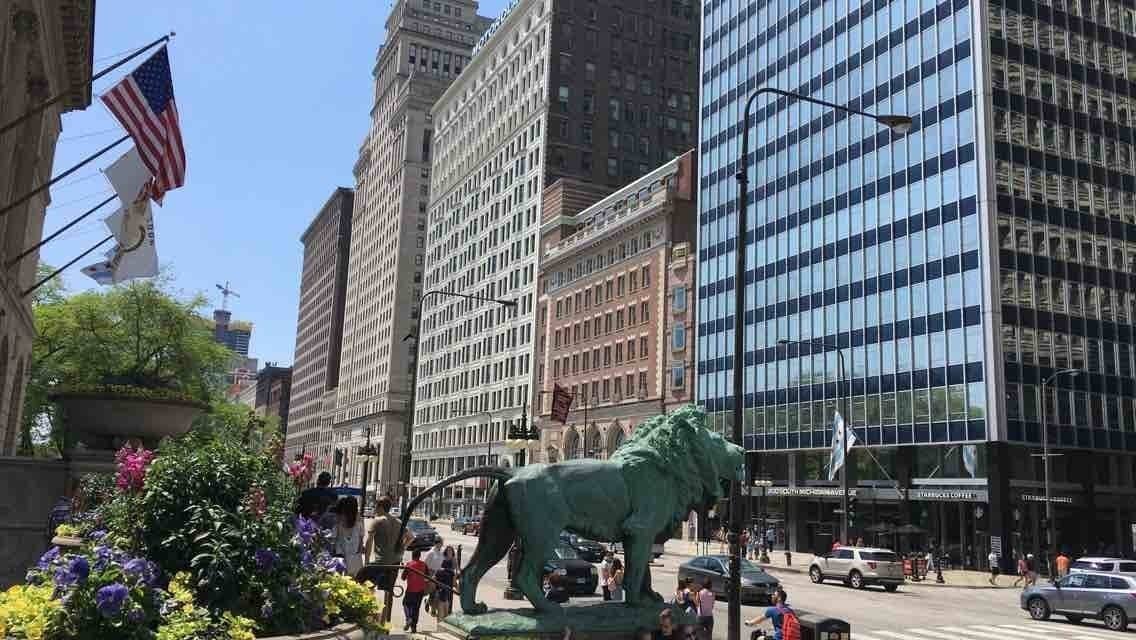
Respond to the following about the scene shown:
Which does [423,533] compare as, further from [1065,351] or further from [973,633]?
[1065,351]

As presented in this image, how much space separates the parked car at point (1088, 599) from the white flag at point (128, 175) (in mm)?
27004

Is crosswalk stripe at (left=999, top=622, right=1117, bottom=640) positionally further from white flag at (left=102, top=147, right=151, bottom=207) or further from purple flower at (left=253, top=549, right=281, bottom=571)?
white flag at (left=102, top=147, right=151, bottom=207)

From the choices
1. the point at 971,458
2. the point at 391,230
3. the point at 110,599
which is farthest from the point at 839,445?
the point at 391,230

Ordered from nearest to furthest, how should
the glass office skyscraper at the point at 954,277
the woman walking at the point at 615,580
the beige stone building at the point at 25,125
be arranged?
1. the woman walking at the point at 615,580
2. the beige stone building at the point at 25,125
3. the glass office skyscraper at the point at 954,277

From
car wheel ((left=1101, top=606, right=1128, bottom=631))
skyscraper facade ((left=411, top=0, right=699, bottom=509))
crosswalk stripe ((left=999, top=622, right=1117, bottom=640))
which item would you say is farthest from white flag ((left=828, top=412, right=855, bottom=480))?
skyscraper facade ((left=411, top=0, right=699, bottom=509))

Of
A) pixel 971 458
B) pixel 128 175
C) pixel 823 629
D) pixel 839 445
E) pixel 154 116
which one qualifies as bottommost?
pixel 823 629

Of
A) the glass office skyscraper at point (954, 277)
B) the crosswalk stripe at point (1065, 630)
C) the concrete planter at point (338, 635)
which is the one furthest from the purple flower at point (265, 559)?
the glass office skyscraper at point (954, 277)

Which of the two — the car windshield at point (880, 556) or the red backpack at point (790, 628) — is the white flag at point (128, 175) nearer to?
the red backpack at point (790, 628)

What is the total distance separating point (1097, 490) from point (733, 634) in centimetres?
5008

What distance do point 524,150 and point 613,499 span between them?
318ft

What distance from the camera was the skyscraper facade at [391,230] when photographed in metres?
142

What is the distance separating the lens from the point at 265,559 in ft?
25.8

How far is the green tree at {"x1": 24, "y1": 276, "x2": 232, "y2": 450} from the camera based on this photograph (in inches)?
2099

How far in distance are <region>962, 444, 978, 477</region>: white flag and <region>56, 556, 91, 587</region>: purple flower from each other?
52.3 metres
